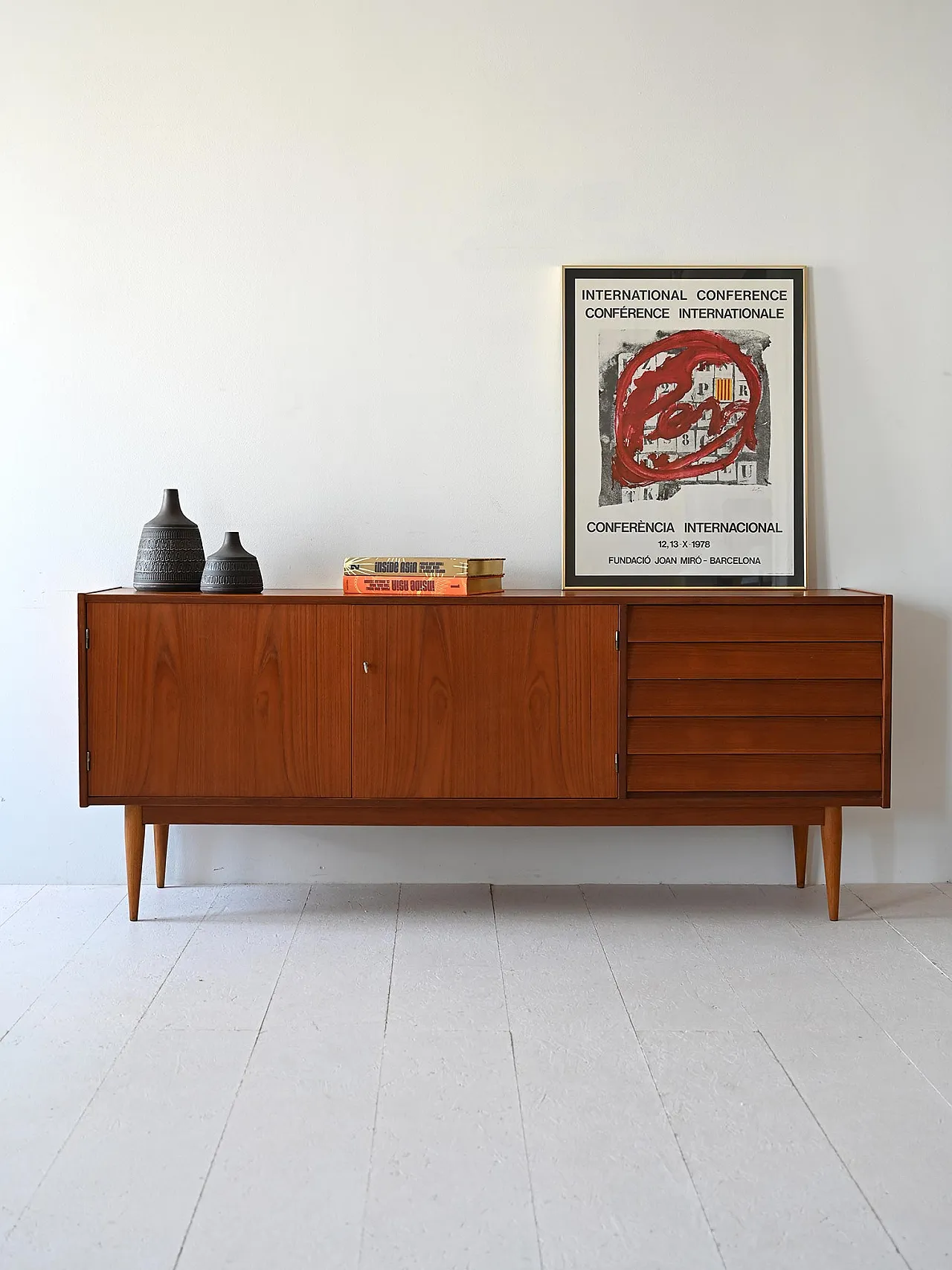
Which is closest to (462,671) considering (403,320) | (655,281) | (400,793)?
(400,793)

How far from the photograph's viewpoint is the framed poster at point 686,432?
2.83 metres

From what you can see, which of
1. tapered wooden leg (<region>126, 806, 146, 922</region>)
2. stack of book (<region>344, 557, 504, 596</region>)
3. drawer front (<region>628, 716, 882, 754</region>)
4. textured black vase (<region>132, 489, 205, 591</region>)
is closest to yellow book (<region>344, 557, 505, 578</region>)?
stack of book (<region>344, 557, 504, 596</region>)

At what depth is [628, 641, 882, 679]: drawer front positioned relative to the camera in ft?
8.27

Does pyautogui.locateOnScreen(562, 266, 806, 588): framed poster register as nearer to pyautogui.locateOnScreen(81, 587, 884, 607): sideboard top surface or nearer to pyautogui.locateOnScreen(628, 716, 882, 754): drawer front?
pyautogui.locateOnScreen(81, 587, 884, 607): sideboard top surface

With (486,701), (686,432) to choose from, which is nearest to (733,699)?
(486,701)

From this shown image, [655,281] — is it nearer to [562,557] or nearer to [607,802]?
[562,557]

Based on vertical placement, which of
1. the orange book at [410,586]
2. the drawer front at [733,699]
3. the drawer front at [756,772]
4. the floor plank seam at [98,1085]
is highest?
the orange book at [410,586]

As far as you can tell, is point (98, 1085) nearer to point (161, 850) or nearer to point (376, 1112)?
point (376, 1112)

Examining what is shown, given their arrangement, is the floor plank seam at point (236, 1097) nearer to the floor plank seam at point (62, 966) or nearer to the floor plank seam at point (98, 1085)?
the floor plank seam at point (98, 1085)

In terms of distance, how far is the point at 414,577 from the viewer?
8.41 ft

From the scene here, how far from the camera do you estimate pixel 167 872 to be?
9.58 ft

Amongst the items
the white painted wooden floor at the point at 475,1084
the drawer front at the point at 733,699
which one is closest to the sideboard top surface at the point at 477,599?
the drawer front at the point at 733,699

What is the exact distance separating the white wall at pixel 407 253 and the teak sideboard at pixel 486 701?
0.40 m

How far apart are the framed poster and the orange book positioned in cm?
40
